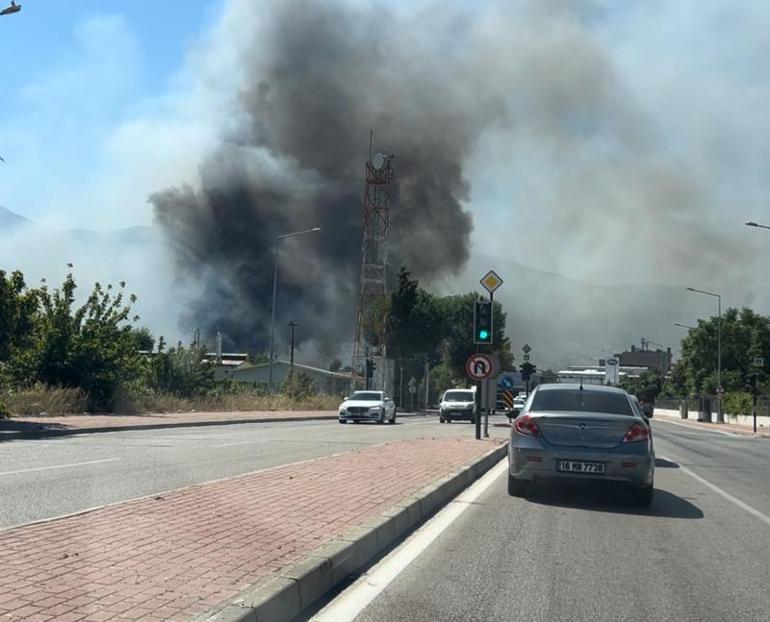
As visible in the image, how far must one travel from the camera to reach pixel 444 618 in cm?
514

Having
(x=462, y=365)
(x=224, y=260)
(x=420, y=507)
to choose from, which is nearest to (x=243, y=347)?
(x=224, y=260)

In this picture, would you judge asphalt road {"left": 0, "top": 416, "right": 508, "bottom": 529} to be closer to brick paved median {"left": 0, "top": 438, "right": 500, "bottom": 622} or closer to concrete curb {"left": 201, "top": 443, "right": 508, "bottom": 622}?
brick paved median {"left": 0, "top": 438, "right": 500, "bottom": 622}

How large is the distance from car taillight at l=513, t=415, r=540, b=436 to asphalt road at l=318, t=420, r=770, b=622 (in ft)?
2.86

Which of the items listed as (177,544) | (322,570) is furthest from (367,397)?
(322,570)

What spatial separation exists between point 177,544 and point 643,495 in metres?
6.07

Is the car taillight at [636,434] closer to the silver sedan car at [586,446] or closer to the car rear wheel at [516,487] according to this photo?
the silver sedan car at [586,446]

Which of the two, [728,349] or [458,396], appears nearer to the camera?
[458,396]

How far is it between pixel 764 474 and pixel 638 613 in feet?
38.8

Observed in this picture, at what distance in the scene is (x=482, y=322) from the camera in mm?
19781

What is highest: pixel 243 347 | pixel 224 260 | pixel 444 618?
pixel 224 260

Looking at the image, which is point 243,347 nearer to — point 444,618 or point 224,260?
point 224,260

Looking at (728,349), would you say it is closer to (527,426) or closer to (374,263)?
(374,263)

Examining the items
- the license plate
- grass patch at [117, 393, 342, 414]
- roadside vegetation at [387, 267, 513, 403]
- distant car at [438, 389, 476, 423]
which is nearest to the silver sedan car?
the license plate

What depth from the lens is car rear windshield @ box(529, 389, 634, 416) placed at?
10.5m
